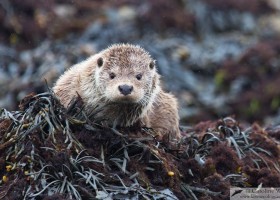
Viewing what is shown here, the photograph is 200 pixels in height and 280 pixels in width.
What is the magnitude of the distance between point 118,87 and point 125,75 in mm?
311

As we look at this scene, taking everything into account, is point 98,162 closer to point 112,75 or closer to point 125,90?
point 125,90

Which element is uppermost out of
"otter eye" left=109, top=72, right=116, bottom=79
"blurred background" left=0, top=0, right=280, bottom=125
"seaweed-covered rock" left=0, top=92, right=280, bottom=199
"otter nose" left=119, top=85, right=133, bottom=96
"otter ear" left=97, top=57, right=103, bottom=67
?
"blurred background" left=0, top=0, right=280, bottom=125

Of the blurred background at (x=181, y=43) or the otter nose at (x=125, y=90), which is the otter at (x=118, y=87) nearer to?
the otter nose at (x=125, y=90)

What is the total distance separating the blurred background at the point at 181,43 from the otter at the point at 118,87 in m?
7.38

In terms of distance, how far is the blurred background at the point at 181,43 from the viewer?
1683 centimetres

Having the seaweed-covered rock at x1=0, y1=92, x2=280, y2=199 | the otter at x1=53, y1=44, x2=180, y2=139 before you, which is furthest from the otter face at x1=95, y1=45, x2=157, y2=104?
the seaweed-covered rock at x1=0, y1=92, x2=280, y2=199

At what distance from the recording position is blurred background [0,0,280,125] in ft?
55.2

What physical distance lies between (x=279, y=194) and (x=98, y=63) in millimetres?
2329

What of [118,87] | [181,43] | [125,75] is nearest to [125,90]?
[118,87]

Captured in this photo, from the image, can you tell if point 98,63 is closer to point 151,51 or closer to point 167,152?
point 167,152

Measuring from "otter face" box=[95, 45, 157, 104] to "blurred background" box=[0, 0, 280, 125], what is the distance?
7.63m

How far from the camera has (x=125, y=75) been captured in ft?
24.8

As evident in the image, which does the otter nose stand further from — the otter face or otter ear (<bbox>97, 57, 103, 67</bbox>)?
otter ear (<bbox>97, 57, 103, 67</bbox>)

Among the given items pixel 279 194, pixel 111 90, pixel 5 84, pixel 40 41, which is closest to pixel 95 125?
pixel 111 90
